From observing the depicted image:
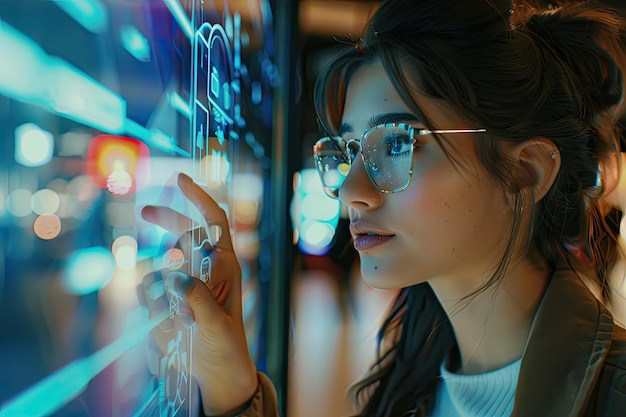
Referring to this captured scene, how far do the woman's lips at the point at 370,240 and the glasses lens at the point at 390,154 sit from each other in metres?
0.11

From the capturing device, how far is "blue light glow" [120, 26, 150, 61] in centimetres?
54

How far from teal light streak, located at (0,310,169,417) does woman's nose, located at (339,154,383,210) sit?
2.14 ft

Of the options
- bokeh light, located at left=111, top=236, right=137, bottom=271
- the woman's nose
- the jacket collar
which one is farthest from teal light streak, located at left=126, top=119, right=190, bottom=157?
the jacket collar

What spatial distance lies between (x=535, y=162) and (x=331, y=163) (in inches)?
16.9

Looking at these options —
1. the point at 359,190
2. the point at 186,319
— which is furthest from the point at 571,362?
the point at 186,319

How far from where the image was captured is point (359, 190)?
1.12 meters

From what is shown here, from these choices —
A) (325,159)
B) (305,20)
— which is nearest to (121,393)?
(325,159)

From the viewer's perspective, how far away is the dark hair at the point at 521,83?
41.8 inches

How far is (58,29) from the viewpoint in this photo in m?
0.42

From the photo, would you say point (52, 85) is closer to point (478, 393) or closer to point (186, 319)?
point (186, 319)

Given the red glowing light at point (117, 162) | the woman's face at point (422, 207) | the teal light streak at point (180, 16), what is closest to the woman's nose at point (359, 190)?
the woman's face at point (422, 207)

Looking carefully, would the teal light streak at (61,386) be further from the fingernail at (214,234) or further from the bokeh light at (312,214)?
the bokeh light at (312,214)

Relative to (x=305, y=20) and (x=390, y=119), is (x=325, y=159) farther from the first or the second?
(x=305, y=20)

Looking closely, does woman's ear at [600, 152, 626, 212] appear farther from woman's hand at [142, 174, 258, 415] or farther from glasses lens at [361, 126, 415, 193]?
woman's hand at [142, 174, 258, 415]
